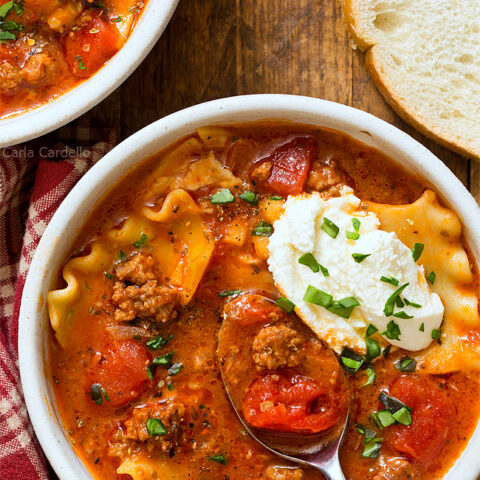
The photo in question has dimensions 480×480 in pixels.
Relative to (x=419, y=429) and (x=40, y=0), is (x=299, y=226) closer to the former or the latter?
(x=419, y=429)

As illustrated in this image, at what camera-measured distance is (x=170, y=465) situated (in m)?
4.27

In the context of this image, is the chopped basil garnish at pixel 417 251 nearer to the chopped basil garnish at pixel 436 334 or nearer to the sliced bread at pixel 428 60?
the chopped basil garnish at pixel 436 334

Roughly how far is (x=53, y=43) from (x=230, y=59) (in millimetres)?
1132

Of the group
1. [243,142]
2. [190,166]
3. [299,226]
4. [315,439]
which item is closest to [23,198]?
[190,166]

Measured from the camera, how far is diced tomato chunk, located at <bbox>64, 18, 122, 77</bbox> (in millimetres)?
4402

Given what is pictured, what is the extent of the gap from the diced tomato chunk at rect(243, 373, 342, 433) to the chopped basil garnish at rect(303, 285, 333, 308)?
447 millimetres

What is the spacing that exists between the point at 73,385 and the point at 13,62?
75.8 inches

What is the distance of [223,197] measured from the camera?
430cm

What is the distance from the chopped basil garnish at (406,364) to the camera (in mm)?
4270

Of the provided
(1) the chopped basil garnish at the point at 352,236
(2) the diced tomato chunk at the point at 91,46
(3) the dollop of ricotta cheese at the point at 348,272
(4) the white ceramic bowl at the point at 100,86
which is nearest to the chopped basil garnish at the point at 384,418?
(3) the dollop of ricotta cheese at the point at 348,272

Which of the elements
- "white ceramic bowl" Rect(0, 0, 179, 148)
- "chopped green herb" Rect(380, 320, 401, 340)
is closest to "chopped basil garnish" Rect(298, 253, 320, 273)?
"chopped green herb" Rect(380, 320, 401, 340)

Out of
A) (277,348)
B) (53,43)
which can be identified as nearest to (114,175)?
(53,43)

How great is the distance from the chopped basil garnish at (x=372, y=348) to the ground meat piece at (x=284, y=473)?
78 cm

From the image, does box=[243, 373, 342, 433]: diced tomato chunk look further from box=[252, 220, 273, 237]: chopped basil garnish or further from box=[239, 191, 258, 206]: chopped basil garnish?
box=[239, 191, 258, 206]: chopped basil garnish
